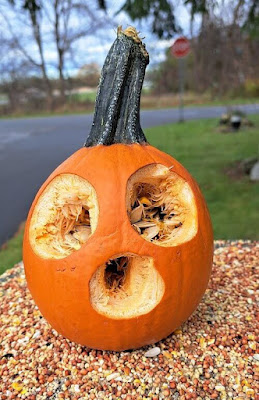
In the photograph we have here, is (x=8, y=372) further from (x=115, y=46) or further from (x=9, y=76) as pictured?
(x=9, y=76)

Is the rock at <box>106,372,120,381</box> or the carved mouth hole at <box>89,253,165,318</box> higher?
the carved mouth hole at <box>89,253,165,318</box>

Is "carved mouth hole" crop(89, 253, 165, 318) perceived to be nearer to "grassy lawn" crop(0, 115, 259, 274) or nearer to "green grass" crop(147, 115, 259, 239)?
"grassy lawn" crop(0, 115, 259, 274)

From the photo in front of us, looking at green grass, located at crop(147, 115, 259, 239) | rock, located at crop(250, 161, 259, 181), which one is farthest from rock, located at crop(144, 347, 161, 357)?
rock, located at crop(250, 161, 259, 181)

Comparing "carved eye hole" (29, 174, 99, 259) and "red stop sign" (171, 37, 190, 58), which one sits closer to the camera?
"carved eye hole" (29, 174, 99, 259)

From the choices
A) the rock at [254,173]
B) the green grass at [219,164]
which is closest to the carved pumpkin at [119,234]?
the green grass at [219,164]

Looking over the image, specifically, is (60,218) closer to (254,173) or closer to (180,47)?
(254,173)

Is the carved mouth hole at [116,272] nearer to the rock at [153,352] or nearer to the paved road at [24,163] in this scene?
the rock at [153,352]

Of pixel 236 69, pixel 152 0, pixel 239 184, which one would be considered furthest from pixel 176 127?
pixel 152 0
